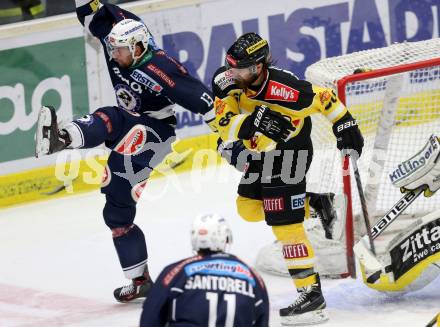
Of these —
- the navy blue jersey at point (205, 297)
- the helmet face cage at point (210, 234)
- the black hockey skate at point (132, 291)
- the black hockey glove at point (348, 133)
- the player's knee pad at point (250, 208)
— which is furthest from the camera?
the black hockey skate at point (132, 291)

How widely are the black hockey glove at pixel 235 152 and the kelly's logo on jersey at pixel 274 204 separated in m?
0.25

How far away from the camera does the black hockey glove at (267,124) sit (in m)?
6.06

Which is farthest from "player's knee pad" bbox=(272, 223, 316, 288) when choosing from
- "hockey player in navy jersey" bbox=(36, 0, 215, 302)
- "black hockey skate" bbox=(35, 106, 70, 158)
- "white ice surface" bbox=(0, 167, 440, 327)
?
"black hockey skate" bbox=(35, 106, 70, 158)

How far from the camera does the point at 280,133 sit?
6086mm

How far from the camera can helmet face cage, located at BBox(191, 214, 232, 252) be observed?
15.7 ft

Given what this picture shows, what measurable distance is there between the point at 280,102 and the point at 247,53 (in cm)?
28

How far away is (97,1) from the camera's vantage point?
7.29 meters

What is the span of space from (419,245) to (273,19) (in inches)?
133

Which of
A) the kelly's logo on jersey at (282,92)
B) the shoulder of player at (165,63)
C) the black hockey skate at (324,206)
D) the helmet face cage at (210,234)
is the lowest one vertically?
the black hockey skate at (324,206)

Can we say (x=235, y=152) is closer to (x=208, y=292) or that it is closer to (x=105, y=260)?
(x=105, y=260)

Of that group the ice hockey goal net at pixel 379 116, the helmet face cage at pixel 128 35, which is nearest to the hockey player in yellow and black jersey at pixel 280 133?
the helmet face cage at pixel 128 35

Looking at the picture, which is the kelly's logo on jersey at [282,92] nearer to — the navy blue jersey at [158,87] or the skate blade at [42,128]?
the navy blue jersey at [158,87]

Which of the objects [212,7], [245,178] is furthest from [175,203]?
[245,178]

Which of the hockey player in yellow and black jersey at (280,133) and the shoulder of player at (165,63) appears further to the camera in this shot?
the shoulder of player at (165,63)
